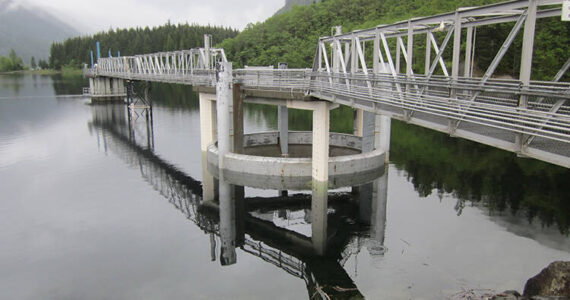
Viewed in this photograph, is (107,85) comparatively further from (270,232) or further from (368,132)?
(270,232)

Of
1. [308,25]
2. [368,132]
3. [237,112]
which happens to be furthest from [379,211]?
[308,25]

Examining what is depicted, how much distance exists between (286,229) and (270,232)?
90cm

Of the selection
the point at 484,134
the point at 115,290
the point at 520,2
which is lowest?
the point at 115,290

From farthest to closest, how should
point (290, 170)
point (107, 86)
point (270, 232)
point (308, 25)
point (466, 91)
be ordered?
point (308, 25) < point (107, 86) < point (290, 170) < point (270, 232) < point (466, 91)

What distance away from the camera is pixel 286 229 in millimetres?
22000

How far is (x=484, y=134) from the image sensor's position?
1210 centimetres

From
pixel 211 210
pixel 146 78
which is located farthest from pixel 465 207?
pixel 146 78

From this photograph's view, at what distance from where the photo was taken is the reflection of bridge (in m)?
17.1

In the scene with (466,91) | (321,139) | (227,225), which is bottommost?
(227,225)

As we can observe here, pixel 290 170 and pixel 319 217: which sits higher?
pixel 290 170

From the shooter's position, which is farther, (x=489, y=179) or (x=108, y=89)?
(x=108, y=89)

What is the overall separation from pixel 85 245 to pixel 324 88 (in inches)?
546

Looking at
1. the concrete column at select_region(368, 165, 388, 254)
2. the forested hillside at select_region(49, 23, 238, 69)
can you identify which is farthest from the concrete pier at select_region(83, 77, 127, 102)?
the forested hillside at select_region(49, 23, 238, 69)

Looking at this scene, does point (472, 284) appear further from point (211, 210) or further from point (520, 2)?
point (211, 210)
